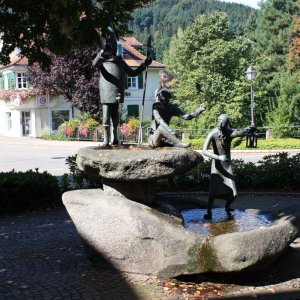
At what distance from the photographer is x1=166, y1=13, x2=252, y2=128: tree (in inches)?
1284

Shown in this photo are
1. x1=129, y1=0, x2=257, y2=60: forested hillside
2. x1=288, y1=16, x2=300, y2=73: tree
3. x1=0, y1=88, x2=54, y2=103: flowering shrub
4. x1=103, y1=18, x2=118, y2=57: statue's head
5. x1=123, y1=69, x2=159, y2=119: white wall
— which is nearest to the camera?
x1=103, y1=18, x2=118, y2=57: statue's head

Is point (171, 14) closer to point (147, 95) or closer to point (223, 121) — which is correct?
point (147, 95)

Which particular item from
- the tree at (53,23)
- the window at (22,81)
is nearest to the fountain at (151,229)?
the tree at (53,23)

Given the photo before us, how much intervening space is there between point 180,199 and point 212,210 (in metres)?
0.64

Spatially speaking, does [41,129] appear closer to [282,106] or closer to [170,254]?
[282,106]

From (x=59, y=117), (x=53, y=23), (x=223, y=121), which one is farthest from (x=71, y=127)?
(x=223, y=121)

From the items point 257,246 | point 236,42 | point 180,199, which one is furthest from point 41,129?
point 257,246

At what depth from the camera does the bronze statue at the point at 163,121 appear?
688 cm

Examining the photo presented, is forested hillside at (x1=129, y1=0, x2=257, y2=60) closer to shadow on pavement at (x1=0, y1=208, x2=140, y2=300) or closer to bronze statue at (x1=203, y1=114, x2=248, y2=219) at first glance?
shadow on pavement at (x1=0, y1=208, x2=140, y2=300)

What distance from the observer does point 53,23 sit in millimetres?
11109

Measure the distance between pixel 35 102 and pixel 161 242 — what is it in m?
35.2

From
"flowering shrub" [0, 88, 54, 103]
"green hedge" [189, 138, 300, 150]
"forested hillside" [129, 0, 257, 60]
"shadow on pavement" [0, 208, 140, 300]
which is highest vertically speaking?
"forested hillside" [129, 0, 257, 60]

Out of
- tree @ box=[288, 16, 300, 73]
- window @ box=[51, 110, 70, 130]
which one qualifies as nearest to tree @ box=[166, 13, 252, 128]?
tree @ box=[288, 16, 300, 73]

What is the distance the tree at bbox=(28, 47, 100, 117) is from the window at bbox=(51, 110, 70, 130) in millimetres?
5634
